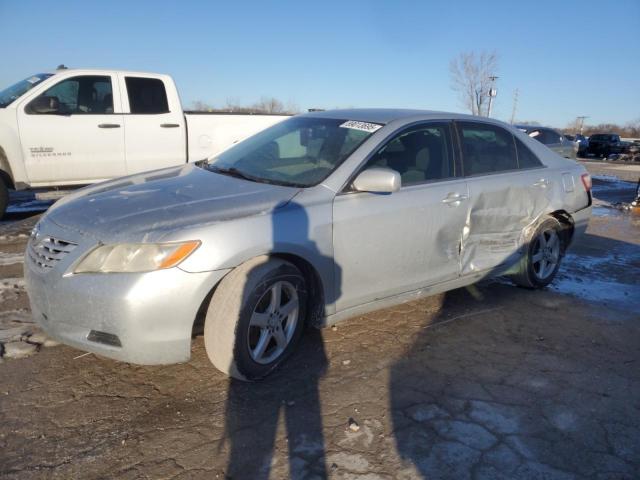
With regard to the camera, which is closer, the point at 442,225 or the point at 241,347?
the point at 241,347

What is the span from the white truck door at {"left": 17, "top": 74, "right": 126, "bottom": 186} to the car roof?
4.10 m

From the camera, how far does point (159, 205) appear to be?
114 inches

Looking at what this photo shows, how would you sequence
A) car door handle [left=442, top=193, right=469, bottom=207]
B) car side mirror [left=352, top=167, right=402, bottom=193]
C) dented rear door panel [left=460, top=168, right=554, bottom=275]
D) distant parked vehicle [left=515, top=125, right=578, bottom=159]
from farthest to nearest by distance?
1. distant parked vehicle [left=515, top=125, right=578, bottom=159]
2. dented rear door panel [left=460, top=168, right=554, bottom=275]
3. car door handle [left=442, top=193, right=469, bottom=207]
4. car side mirror [left=352, top=167, right=402, bottom=193]

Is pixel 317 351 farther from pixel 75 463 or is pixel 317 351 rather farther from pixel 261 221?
pixel 75 463

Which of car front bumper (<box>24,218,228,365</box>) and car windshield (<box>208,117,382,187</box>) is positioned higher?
car windshield (<box>208,117,382,187</box>)

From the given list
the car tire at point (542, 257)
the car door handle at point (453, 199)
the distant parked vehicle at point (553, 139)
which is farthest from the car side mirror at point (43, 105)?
the distant parked vehicle at point (553, 139)

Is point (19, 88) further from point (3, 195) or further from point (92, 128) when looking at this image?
point (3, 195)

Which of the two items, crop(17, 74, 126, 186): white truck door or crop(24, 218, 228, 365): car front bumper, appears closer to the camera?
crop(24, 218, 228, 365): car front bumper

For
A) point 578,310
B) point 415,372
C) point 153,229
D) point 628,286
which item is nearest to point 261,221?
point 153,229

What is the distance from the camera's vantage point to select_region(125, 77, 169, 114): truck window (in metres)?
7.29

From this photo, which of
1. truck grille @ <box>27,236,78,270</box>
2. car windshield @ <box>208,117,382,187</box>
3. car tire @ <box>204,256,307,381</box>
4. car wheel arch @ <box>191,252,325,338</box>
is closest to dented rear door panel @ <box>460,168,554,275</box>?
car windshield @ <box>208,117,382,187</box>

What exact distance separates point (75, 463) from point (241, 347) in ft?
3.13

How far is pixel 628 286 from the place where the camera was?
509 centimetres

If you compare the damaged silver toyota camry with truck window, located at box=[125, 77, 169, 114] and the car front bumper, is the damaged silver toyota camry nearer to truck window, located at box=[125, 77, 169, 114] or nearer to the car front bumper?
the car front bumper
